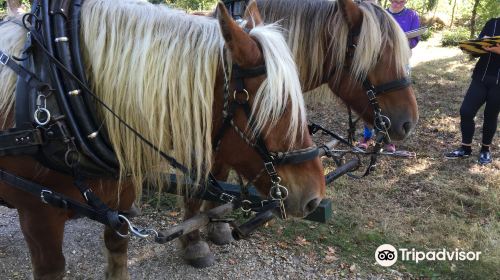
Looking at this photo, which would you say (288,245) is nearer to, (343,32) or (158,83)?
(343,32)

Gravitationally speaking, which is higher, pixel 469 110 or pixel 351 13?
pixel 351 13

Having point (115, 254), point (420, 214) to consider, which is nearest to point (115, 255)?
point (115, 254)

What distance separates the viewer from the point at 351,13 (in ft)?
8.70

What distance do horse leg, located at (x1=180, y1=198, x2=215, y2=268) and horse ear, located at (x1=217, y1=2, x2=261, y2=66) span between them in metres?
1.83

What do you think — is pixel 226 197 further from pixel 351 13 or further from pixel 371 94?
pixel 351 13

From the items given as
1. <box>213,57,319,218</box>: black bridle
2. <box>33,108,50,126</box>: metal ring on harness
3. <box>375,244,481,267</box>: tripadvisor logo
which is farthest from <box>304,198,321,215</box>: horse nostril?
<box>375,244,481,267</box>: tripadvisor logo

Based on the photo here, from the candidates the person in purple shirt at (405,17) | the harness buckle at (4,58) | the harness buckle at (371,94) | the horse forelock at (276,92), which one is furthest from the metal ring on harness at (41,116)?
the person in purple shirt at (405,17)

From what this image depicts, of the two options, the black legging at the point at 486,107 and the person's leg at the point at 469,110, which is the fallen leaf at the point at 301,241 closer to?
the person's leg at the point at 469,110

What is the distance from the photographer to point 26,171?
177 centimetres

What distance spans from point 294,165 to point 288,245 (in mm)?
→ 1967

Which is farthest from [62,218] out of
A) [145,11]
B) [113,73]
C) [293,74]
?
[293,74]

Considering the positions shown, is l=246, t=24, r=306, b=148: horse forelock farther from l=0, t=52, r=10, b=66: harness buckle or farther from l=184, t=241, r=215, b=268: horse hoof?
l=184, t=241, r=215, b=268: horse hoof

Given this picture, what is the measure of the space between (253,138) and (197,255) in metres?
1.85

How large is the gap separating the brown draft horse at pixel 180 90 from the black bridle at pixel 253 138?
2cm
